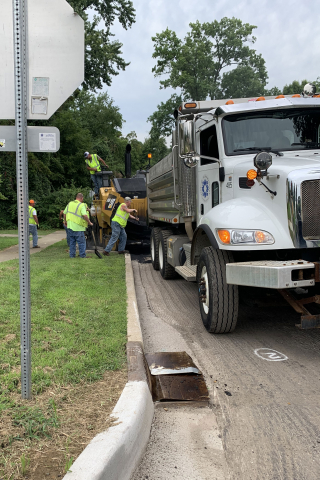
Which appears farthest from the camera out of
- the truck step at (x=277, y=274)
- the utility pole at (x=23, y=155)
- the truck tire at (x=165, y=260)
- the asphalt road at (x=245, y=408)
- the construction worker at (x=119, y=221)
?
the construction worker at (x=119, y=221)

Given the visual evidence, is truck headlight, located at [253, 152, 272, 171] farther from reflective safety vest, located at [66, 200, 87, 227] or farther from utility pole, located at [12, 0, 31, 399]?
reflective safety vest, located at [66, 200, 87, 227]


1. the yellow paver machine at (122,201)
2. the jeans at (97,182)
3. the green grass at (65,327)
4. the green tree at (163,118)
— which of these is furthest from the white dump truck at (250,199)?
the green tree at (163,118)

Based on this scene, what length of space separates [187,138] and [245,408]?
3.20 metres

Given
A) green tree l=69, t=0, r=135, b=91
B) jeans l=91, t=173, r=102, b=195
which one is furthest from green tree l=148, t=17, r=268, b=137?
jeans l=91, t=173, r=102, b=195

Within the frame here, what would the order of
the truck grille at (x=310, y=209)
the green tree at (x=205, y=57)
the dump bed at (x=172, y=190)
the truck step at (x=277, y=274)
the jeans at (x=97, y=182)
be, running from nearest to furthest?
1. the truck step at (x=277, y=274)
2. the truck grille at (x=310, y=209)
3. the dump bed at (x=172, y=190)
4. the jeans at (x=97, y=182)
5. the green tree at (x=205, y=57)

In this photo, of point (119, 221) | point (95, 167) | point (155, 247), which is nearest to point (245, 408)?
point (155, 247)

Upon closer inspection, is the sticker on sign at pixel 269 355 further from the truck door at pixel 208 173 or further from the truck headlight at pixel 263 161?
the truck door at pixel 208 173

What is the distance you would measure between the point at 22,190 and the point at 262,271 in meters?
2.28

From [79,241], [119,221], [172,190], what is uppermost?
[172,190]

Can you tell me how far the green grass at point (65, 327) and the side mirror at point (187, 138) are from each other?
7.10 feet

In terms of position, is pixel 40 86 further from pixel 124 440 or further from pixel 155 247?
pixel 155 247

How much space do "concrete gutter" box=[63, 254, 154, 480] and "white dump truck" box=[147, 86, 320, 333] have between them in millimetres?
1554

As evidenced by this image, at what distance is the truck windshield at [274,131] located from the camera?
17.6ft

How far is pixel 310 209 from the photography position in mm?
4188
